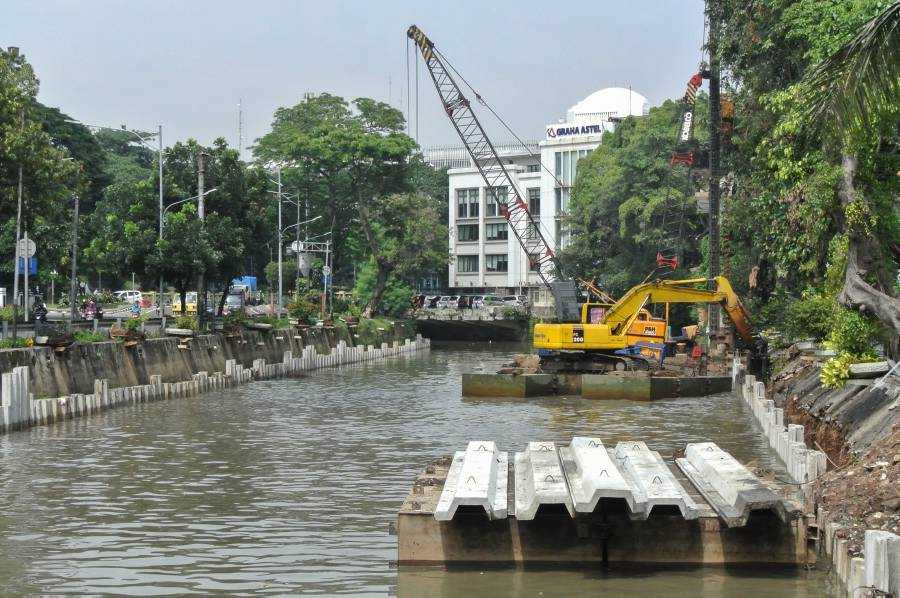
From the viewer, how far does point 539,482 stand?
17.6 metres

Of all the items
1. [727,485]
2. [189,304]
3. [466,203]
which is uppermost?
[466,203]

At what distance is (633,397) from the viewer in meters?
48.1

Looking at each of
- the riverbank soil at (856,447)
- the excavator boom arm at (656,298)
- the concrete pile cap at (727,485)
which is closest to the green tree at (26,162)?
the excavator boom arm at (656,298)

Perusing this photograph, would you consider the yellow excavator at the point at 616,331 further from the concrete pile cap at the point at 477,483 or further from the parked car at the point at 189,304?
the parked car at the point at 189,304

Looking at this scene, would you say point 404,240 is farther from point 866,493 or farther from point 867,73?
point 867,73

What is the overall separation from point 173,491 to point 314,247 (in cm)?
9106

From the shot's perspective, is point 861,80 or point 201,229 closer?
point 861,80

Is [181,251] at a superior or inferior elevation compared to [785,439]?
superior

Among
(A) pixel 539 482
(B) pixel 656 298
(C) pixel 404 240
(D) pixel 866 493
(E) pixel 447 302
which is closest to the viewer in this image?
(D) pixel 866 493

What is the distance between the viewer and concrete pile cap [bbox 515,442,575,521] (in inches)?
649

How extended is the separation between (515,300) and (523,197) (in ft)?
44.8

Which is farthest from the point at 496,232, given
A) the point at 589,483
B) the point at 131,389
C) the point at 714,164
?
the point at 589,483

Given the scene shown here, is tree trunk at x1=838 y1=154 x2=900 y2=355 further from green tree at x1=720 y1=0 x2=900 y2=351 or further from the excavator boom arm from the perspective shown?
the excavator boom arm

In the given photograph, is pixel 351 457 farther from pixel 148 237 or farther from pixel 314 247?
pixel 314 247
